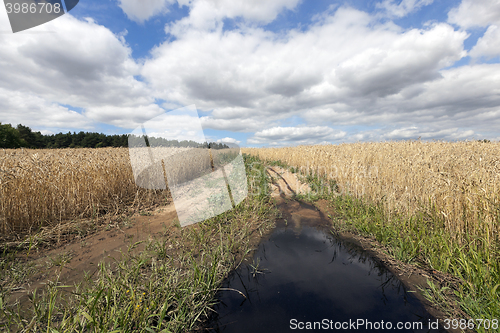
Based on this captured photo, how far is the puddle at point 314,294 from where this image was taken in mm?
2688

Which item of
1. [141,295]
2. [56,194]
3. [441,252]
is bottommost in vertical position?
[441,252]

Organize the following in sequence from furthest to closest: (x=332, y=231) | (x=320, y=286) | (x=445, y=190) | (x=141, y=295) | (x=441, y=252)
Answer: (x=332, y=231)
(x=445, y=190)
(x=441, y=252)
(x=320, y=286)
(x=141, y=295)

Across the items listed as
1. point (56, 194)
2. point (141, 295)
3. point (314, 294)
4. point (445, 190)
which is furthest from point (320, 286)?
point (56, 194)

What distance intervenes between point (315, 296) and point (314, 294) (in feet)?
0.14

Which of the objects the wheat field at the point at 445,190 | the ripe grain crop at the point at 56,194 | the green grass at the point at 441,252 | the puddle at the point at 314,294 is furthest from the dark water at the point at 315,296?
the ripe grain crop at the point at 56,194

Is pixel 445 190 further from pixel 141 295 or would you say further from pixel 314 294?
pixel 141 295

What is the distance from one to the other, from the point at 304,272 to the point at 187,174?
8904 millimetres

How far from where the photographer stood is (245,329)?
2574mm

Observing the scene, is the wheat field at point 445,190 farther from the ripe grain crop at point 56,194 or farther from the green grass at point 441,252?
the ripe grain crop at point 56,194

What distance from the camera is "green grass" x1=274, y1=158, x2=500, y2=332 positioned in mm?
2771

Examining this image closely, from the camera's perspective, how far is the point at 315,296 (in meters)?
3.10

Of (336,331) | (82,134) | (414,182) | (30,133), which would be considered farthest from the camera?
(82,134)

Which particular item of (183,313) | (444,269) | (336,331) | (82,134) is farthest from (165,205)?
(82,134)

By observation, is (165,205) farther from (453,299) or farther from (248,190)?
(453,299)
